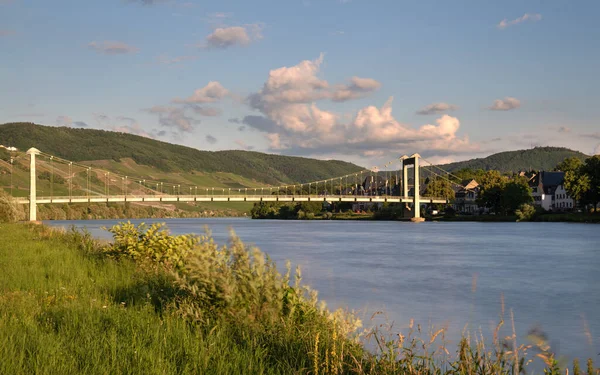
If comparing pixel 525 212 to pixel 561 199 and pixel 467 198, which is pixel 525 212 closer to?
pixel 561 199

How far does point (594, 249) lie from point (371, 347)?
111ft

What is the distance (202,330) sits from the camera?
746cm

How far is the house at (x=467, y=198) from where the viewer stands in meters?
117

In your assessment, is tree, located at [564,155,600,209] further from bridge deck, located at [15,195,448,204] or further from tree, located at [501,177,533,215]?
bridge deck, located at [15,195,448,204]

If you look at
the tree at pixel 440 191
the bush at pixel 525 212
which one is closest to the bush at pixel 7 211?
the bush at pixel 525 212

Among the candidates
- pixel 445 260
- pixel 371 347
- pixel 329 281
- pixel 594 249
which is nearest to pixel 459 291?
pixel 329 281

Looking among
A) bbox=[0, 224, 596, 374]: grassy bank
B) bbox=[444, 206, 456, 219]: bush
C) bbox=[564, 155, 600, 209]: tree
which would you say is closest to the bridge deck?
bbox=[444, 206, 456, 219]: bush

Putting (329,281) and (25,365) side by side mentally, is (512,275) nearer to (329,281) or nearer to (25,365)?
(329,281)

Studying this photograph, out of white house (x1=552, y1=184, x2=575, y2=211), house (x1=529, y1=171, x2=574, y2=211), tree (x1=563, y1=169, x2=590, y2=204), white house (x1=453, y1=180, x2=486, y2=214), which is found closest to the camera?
tree (x1=563, y1=169, x2=590, y2=204)

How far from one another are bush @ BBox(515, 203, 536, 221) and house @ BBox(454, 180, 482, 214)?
2327 cm

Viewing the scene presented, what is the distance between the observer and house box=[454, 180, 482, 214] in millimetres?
117250

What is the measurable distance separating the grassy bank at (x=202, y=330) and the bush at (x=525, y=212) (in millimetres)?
78896

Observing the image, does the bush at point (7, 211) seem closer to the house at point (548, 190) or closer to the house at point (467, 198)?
the house at point (467, 198)

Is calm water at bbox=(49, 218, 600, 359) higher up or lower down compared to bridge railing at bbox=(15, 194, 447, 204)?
lower down
